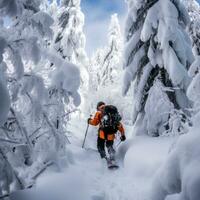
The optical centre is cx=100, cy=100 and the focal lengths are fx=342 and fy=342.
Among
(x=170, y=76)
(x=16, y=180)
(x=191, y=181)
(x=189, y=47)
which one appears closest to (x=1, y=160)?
(x=16, y=180)

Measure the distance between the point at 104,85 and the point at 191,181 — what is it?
1585 inches

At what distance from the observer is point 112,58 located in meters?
44.3

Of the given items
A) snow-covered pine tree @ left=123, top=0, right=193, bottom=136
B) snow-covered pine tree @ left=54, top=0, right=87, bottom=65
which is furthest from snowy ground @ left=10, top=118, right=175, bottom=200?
snow-covered pine tree @ left=54, top=0, right=87, bottom=65

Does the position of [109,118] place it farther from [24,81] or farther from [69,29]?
[69,29]

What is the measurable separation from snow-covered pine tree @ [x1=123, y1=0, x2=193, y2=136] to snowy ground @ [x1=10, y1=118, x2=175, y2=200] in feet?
4.49

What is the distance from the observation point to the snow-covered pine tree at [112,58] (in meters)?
44.0

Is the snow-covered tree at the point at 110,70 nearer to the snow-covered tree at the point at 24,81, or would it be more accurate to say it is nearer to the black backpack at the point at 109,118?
the black backpack at the point at 109,118

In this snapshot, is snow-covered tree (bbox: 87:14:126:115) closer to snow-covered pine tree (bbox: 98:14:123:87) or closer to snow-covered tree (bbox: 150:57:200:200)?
snow-covered pine tree (bbox: 98:14:123:87)

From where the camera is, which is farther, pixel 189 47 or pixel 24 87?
pixel 189 47

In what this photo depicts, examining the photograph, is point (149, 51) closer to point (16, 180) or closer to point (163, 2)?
point (163, 2)

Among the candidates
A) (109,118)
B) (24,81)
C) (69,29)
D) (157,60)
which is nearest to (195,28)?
(157,60)

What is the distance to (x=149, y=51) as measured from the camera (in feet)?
43.8

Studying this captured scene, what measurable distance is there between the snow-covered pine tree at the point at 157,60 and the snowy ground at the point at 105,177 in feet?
4.49

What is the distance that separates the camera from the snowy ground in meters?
6.64
